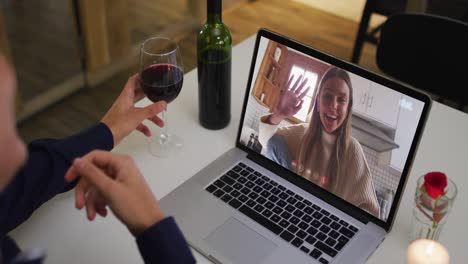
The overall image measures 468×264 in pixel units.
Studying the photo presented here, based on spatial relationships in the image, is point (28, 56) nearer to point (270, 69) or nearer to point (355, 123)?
point (270, 69)

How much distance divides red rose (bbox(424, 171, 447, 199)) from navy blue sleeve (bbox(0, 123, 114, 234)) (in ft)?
2.06

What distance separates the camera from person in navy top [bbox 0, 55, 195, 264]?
560 mm

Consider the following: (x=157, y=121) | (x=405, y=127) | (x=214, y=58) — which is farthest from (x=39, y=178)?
(x=405, y=127)

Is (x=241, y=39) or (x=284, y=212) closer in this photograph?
(x=284, y=212)

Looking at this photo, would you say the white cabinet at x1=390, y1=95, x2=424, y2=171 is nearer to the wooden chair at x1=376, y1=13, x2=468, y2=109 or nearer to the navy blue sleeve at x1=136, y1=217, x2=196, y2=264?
the navy blue sleeve at x1=136, y1=217, x2=196, y2=264

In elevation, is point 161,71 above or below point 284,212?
above

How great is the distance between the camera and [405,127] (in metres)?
0.93

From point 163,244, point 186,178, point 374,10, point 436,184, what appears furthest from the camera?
point 374,10

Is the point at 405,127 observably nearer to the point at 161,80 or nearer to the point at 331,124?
the point at 331,124

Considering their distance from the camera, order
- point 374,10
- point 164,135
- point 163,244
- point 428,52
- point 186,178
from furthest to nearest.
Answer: point 374,10
point 428,52
point 164,135
point 186,178
point 163,244

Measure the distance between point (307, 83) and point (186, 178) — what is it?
1.07 ft

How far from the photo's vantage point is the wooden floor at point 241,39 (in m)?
2.42

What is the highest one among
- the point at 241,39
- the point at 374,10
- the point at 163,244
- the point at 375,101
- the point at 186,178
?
the point at 375,101

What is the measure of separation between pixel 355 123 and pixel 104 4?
6.26 ft
